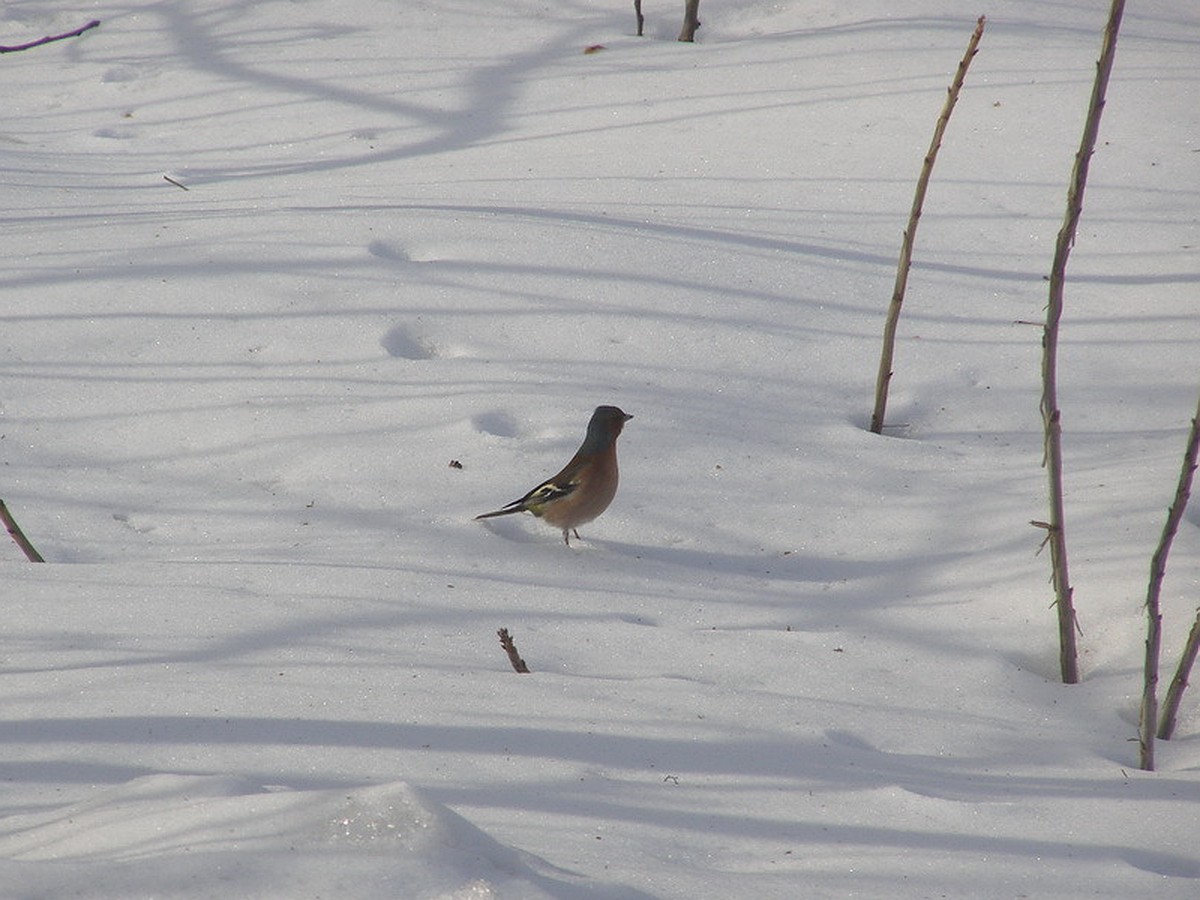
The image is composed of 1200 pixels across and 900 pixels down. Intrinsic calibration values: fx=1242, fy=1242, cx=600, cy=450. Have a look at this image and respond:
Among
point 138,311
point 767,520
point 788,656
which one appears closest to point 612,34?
point 138,311

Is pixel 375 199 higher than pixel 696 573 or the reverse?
higher

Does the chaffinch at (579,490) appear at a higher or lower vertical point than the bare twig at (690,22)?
lower

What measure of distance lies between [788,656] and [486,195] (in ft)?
12.5

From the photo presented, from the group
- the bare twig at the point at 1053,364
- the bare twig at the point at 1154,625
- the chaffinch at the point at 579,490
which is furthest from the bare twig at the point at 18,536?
the bare twig at the point at 1154,625

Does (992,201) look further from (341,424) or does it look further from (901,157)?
(341,424)

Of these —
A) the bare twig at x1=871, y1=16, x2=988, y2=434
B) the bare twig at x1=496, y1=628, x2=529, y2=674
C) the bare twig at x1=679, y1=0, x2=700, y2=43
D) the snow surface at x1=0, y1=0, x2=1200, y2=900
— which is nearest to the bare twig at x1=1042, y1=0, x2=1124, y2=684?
the snow surface at x1=0, y1=0, x2=1200, y2=900

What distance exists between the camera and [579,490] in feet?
13.6

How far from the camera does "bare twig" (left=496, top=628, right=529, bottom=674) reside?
3.06 metres

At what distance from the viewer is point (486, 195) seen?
6.54 m

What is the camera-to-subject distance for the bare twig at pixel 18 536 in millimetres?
3465

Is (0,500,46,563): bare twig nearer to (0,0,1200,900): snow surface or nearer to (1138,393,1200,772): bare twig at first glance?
(0,0,1200,900): snow surface

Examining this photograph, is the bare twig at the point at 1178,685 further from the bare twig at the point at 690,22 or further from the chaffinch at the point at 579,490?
the bare twig at the point at 690,22

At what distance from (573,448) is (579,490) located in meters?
0.50

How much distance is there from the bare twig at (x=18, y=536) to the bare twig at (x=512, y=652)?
4.83 feet
